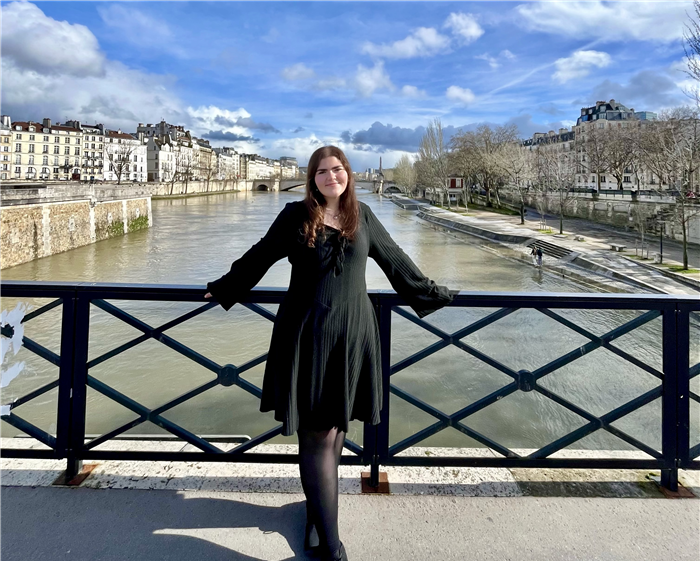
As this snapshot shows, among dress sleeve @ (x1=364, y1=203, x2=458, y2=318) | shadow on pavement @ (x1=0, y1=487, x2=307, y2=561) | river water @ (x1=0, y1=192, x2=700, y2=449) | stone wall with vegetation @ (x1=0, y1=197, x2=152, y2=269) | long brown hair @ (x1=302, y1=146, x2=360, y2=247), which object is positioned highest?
stone wall with vegetation @ (x1=0, y1=197, x2=152, y2=269)

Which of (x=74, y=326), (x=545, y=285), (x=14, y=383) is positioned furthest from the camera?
(x=545, y=285)

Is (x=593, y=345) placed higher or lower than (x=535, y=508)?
higher

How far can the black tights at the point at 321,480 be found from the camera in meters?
1.84

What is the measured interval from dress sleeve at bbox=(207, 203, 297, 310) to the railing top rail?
0.22m

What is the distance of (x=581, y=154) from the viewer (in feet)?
262

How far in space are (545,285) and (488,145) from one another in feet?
132

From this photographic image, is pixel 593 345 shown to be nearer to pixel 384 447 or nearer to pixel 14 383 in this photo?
pixel 384 447

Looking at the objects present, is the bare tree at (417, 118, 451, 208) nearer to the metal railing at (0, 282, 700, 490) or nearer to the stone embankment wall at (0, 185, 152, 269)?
the stone embankment wall at (0, 185, 152, 269)

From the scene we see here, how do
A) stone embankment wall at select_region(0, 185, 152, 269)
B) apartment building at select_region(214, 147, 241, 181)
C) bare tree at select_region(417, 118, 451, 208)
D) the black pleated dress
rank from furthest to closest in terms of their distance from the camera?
apartment building at select_region(214, 147, 241, 181) → bare tree at select_region(417, 118, 451, 208) → stone embankment wall at select_region(0, 185, 152, 269) → the black pleated dress

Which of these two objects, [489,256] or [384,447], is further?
[489,256]

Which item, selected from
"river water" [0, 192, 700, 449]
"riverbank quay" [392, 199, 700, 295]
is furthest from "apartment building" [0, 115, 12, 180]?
"river water" [0, 192, 700, 449]

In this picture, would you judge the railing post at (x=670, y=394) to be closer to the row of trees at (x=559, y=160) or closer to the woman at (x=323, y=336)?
the woman at (x=323, y=336)

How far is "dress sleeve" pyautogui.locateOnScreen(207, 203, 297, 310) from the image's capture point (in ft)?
6.25

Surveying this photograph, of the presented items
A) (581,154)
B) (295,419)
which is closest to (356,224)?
(295,419)
